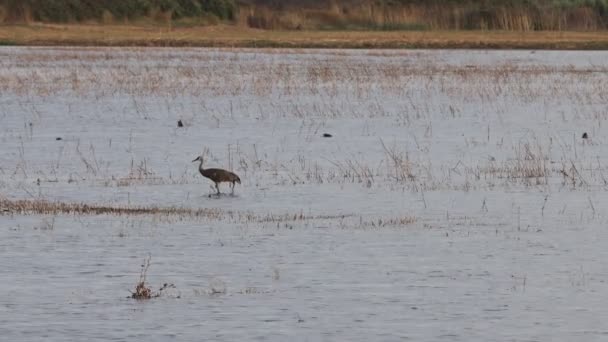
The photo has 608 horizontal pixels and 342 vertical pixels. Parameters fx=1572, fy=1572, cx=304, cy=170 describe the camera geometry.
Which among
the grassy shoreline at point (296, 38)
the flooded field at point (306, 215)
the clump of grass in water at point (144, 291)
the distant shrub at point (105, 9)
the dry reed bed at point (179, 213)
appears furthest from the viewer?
the distant shrub at point (105, 9)

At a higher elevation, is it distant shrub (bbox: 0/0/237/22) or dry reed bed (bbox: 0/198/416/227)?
distant shrub (bbox: 0/0/237/22)

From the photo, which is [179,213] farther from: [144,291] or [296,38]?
[296,38]

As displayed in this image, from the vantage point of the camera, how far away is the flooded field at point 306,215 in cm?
1015

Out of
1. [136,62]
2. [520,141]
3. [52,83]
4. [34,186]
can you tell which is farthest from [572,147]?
[136,62]

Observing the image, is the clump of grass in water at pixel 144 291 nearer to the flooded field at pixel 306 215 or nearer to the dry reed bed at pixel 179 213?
the flooded field at pixel 306 215

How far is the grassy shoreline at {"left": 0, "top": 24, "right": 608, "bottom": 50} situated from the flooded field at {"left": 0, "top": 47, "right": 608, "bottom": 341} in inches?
947

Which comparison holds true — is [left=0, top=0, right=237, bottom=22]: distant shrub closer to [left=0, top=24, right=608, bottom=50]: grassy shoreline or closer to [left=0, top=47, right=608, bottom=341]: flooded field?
[left=0, top=24, right=608, bottom=50]: grassy shoreline

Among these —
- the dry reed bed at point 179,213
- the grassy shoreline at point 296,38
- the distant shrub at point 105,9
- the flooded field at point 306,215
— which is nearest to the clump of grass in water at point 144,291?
the flooded field at point 306,215

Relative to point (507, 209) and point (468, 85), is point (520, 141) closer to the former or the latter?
point (507, 209)

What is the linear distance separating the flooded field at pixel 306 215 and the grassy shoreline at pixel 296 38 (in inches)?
947

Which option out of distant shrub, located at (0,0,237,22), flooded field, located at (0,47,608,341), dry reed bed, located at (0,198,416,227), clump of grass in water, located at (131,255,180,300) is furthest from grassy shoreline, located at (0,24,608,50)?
clump of grass in water, located at (131,255,180,300)

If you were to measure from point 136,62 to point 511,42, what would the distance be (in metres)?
18.0

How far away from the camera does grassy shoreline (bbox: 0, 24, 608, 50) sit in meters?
57.2

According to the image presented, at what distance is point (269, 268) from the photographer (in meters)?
12.0
